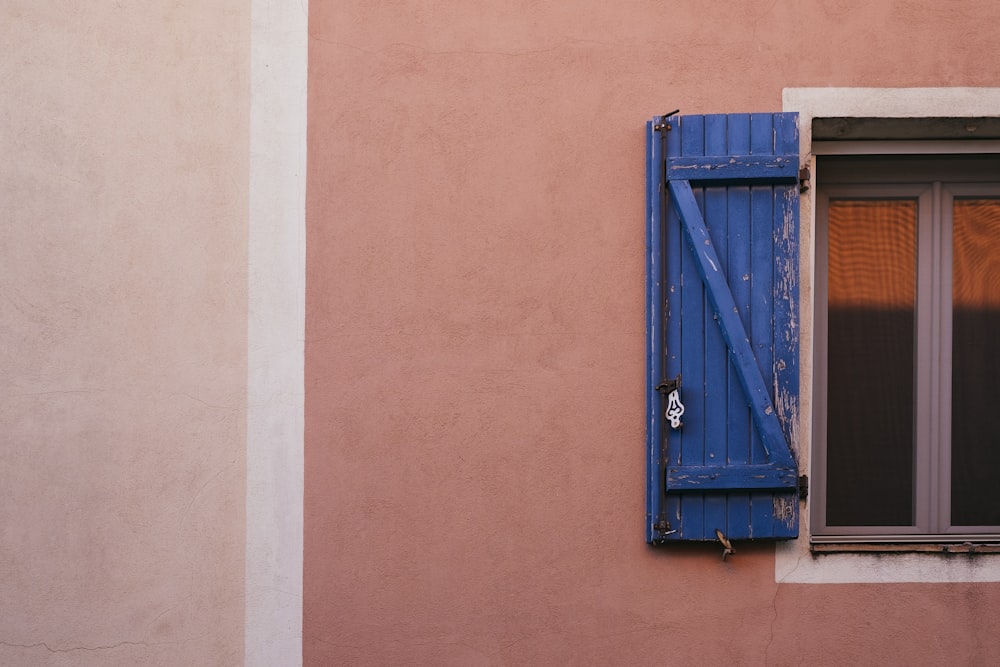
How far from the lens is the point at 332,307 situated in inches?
128

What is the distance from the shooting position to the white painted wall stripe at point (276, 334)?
325cm

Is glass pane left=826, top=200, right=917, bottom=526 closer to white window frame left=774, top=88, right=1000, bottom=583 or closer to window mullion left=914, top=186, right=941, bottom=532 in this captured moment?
window mullion left=914, top=186, right=941, bottom=532

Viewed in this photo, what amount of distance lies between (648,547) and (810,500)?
0.67 metres

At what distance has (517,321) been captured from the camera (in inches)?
128

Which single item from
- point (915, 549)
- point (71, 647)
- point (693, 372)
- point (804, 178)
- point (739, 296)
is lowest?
point (71, 647)

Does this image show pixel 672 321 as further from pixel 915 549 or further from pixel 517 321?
pixel 915 549

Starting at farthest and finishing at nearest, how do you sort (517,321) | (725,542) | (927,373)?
1. (927,373)
2. (517,321)
3. (725,542)

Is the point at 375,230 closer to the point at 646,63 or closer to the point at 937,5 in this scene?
the point at 646,63

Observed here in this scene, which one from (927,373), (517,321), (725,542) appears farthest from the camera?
(927,373)

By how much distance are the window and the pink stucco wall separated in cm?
38

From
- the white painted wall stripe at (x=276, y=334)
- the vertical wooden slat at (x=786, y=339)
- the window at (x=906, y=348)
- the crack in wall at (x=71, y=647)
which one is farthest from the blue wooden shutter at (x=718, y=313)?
the crack in wall at (x=71, y=647)

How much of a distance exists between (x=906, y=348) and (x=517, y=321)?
153 cm

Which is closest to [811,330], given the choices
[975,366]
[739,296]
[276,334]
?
[739,296]

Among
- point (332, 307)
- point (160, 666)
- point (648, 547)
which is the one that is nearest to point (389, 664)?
point (160, 666)
